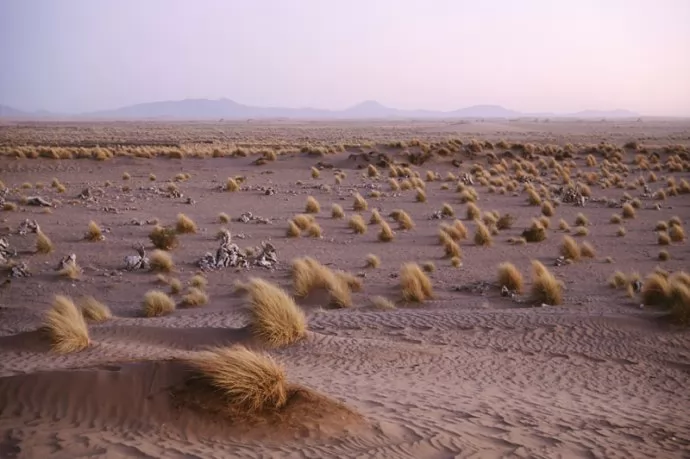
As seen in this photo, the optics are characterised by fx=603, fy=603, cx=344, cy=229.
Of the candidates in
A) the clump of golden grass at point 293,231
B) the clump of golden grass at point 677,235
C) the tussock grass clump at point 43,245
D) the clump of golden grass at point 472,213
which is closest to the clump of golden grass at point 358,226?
the clump of golden grass at point 293,231

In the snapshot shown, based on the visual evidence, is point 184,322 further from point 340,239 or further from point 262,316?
point 340,239

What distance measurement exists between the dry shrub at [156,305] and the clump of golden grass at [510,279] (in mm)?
7481

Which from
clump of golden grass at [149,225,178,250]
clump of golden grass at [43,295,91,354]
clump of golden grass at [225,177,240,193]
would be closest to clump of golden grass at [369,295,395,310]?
clump of golden grass at [43,295,91,354]

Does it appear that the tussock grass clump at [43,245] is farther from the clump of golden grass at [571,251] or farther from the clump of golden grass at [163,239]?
the clump of golden grass at [571,251]

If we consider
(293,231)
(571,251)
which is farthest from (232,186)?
(571,251)

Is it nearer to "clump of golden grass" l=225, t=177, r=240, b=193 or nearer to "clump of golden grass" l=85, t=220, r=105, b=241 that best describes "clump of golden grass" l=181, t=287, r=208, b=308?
"clump of golden grass" l=85, t=220, r=105, b=241

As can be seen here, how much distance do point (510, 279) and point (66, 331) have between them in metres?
9.51

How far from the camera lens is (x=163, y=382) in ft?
21.4

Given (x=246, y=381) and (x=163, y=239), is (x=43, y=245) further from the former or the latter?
(x=246, y=381)

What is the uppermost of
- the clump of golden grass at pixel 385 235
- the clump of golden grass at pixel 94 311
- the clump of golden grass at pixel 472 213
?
the clump of golden grass at pixel 472 213

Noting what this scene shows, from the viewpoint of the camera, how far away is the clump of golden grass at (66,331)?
29.3 ft

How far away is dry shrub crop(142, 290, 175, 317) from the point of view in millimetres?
12359

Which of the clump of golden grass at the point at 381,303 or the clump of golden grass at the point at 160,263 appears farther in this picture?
the clump of golden grass at the point at 160,263

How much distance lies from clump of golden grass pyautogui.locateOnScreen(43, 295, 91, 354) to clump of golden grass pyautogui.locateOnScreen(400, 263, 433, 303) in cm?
683
